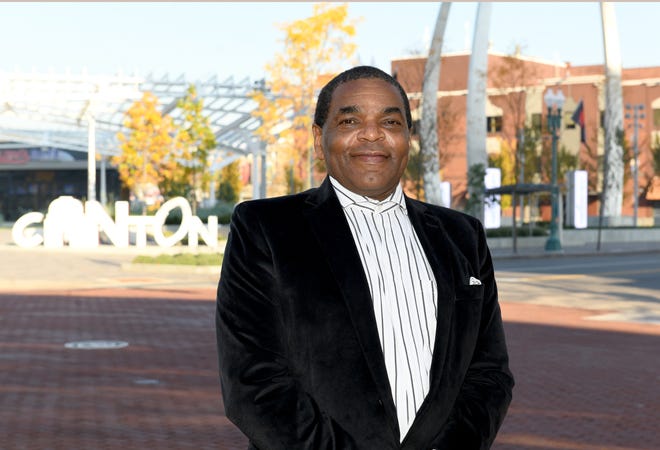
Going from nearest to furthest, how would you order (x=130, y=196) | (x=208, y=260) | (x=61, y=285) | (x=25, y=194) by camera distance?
(x=61, y=285)
(x=208, y=260)
(x=130, y=196)
(x=25, y=194)

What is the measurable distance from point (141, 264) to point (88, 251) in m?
9.35

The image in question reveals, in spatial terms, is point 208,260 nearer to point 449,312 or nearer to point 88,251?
point 88,251

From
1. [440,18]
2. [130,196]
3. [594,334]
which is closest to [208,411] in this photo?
[594,334]

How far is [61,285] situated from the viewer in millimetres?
22672

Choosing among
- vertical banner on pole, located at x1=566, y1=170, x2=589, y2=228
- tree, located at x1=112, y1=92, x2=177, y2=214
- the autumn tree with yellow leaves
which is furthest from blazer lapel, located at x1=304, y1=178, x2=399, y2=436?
vertical banner on pole, located at x1=566, y1=170, x2=589, y2=228

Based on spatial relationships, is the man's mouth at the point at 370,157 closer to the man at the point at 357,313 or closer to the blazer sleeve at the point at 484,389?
the man at the point at 357,313

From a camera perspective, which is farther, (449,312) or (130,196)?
(130,196)

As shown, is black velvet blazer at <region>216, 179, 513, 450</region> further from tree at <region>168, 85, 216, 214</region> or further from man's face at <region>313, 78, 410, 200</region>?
tree at <region>168, 85, 216, 214</region>

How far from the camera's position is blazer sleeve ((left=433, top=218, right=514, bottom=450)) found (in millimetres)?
2635

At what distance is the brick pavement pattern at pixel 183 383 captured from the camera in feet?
26.2

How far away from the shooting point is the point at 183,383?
34.0ft

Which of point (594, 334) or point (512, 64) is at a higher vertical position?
point (512, 64)

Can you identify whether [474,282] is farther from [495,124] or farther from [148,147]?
[495,124]

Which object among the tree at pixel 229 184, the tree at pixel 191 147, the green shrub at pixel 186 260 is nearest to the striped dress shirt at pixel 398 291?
the green shrub at pixel 186 260
